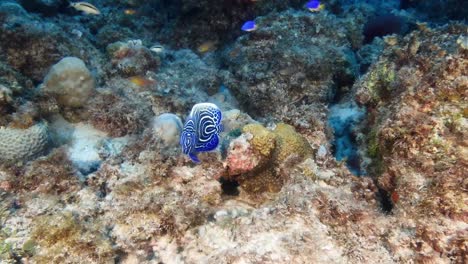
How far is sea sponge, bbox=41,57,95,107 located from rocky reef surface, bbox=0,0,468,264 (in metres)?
0.02

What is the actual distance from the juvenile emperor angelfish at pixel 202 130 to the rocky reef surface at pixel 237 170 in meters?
0.64

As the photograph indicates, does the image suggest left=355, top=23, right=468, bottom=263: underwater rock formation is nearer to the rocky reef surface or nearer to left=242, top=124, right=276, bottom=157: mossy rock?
the rocky reef surface

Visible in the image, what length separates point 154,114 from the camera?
5.93 meters

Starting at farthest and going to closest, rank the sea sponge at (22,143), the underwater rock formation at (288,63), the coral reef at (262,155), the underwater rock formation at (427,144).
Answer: the underwater rock formation at (288,63) < the sea sponge at (22,143) < the coral reef at (262,155) < the underwater rock formation at (427,144)

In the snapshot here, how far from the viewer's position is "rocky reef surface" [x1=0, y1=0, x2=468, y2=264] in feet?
9.29

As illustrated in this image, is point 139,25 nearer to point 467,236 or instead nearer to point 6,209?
point 6,209

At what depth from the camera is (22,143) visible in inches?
174

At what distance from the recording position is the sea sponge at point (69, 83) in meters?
5.39

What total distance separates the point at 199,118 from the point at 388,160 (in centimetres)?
216

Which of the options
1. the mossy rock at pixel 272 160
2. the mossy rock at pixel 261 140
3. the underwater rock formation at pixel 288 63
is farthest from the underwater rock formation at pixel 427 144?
the underwater rock formation at pixel 288 63

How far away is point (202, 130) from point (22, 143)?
304 cm

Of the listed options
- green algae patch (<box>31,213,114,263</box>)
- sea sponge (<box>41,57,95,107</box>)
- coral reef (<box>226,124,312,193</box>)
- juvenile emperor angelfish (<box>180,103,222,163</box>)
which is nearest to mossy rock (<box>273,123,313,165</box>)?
coral reef (<box>226,124,312,193</box>)

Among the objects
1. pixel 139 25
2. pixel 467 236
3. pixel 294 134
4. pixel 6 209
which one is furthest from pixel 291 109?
pixel 139 25

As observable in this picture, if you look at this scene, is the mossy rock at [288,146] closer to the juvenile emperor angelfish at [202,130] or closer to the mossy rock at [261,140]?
the mossy rock at [261,140]
